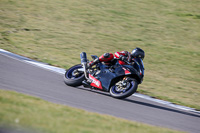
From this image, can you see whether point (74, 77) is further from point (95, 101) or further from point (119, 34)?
point (119, 34)

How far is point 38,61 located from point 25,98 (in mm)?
5349

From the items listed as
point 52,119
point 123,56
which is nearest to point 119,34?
point 123,56

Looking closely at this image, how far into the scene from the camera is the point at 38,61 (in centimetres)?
1124

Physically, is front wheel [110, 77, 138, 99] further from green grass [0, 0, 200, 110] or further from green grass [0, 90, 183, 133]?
green grass [0, 0, 200, 110]

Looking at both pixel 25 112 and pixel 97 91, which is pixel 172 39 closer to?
pixel 97 91

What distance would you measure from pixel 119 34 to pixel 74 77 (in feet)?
30.2

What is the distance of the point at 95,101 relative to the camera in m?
7.52

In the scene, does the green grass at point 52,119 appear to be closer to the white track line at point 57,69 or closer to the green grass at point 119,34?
the white track line at point 57,69

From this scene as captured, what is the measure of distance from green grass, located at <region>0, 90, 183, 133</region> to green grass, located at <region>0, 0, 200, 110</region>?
14.0ft

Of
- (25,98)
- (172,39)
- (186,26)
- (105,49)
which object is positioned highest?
(186,26)

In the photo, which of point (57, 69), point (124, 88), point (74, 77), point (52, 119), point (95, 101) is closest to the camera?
point (52, 119)

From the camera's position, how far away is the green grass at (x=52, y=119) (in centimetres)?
454

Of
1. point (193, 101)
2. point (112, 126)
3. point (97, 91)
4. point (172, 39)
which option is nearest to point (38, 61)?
point (97, 91)

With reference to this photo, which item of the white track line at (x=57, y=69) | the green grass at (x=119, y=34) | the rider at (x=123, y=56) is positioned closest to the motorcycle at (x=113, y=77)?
the rider at (x=123, y=56)
